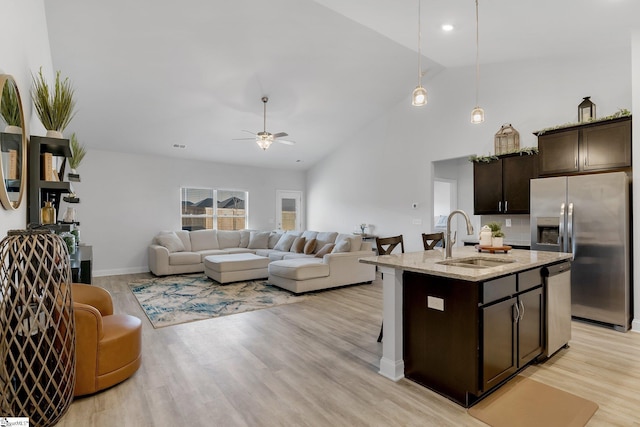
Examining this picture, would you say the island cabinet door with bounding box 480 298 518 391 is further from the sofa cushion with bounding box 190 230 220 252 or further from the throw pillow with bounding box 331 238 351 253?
the sofa cushion with bounding box 190 230 220 252

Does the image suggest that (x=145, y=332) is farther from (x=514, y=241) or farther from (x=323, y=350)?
(x=514, y=241)

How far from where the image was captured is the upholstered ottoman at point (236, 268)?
5.89 meters

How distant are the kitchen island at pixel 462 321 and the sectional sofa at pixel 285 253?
2.73 m

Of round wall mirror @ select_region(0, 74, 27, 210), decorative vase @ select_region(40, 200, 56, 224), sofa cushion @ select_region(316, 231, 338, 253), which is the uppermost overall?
round wall mirror @ select_region(0, 74, 27, 210)

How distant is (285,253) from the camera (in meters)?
6.83

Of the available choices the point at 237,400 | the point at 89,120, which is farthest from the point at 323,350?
the point at 89,120

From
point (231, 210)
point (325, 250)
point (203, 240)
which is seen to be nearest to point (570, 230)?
point (325, 250)

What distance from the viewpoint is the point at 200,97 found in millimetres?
5574

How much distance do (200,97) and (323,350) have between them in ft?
14.9

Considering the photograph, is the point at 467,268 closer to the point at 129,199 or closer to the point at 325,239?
the point at 325,239

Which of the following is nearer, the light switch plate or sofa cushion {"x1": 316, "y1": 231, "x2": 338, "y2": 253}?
the light switch plate

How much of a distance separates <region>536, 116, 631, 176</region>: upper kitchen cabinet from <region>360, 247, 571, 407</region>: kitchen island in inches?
77.0

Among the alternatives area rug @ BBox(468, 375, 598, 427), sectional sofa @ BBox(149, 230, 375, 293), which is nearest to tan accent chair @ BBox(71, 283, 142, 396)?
area rug @ BBox(468, 375, 598, 427)

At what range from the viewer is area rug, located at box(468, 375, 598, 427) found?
6.61 feet
